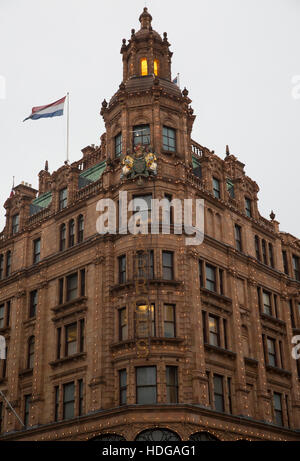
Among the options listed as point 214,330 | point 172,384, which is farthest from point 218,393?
point 172,384

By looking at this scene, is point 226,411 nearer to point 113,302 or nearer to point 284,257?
point 113,302

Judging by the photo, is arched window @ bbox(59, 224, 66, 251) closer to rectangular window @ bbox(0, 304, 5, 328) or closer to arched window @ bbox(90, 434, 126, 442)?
rectangular window @ bbox(0, 304, 5, 328)

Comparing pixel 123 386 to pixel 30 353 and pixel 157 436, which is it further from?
pixel 30 353

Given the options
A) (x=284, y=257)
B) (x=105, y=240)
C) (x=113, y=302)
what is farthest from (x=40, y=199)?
(x=284, y=257)

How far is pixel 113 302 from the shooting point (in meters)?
49.8

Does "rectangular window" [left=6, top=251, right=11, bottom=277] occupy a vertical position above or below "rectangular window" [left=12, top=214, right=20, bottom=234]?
below

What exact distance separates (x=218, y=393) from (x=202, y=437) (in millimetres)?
4906

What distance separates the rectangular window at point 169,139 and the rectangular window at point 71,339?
1648 centimetres

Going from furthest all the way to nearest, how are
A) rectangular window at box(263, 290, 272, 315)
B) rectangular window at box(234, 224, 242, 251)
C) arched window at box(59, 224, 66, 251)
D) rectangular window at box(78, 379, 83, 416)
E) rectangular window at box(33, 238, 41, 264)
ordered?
1. rectangular window at box(33, 238, 41, 264)
2. rectangular window at box(263, 290, 272, 315)
3. rectangular window at box(234, 224, 242, 251)
4. arched window at box(59, 224, 66, 251)
5. rectangular window at box(78, 379, 83, 416)

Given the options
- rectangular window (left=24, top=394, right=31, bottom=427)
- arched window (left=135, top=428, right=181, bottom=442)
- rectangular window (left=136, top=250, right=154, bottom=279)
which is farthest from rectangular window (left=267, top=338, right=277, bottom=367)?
rectangular window (left=24, top=394, right=31, bottom=427)

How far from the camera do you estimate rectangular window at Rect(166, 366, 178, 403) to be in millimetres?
45531

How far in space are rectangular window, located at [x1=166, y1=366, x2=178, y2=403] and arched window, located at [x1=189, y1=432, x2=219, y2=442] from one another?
8.60 ft

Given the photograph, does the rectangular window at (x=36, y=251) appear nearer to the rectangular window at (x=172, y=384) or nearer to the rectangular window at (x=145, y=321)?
the rectangular window at (x=145, y=321)

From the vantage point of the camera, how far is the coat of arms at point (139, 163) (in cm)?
5272
